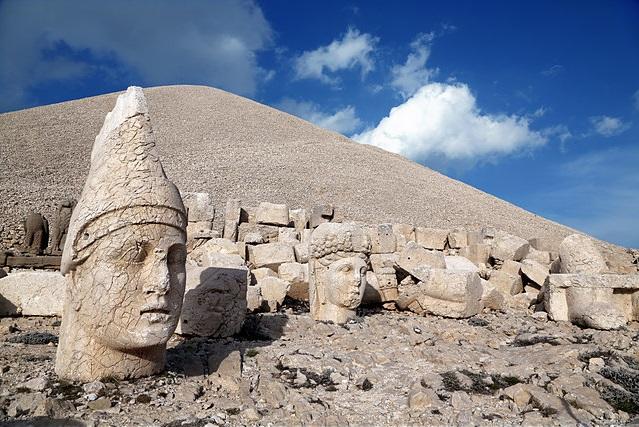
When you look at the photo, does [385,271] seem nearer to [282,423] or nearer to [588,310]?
[588,310]

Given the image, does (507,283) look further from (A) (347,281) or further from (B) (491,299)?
(A) (347,281)

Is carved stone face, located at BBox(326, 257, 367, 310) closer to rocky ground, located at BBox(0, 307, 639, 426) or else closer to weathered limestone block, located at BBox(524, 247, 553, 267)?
rocky ground, located at BBox(0, 307, 639, 426)

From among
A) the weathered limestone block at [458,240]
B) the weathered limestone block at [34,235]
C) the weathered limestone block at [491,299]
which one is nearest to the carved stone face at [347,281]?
the weathered limestone block at [491,299]

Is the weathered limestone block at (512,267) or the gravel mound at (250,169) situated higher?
the gravel mound at (250,169)

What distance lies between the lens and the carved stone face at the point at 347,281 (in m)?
7.39

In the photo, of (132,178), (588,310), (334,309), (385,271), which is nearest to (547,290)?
(588,310)

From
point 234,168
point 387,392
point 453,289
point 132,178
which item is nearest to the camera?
point 132,178

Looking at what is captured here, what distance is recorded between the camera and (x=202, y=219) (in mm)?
13023

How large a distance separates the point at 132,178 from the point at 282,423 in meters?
2.37

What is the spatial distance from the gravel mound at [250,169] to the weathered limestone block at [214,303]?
373 inches

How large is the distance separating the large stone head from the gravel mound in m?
11.8

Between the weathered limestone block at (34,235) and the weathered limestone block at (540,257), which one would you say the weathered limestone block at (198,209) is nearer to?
the weathered limestone block at (34,235)

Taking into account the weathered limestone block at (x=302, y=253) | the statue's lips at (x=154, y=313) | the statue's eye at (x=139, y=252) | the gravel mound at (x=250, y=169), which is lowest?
the statue's lips at (x=154, y=313)

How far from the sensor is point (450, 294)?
8.55m
